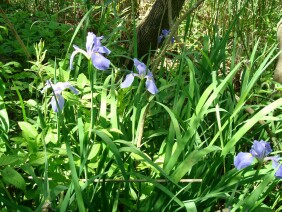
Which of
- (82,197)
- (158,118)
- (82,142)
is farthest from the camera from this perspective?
(158,118)

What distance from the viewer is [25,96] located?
289cm

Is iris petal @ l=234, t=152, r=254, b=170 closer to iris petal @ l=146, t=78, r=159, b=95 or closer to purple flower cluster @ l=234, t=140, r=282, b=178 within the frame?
purple flower cluster @ l=234, t=140, r=282, b=178

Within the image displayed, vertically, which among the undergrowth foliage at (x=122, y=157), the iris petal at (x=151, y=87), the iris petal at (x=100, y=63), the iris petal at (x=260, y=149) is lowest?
the undergrowth foliage at (x=122, y=157)

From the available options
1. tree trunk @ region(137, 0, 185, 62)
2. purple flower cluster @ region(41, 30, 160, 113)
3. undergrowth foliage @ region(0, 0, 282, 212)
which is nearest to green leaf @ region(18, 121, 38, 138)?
undergrowth foliage @ region(0, 0, 282, 212)

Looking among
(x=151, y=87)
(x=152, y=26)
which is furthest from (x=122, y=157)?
(x=152, y=26)

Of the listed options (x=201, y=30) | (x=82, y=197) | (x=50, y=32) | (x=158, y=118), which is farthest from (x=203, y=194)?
(x=201, y=30)

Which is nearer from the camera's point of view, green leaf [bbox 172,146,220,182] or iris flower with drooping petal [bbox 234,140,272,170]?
iris flower with drooping petal [bbox 234,140,272,170]

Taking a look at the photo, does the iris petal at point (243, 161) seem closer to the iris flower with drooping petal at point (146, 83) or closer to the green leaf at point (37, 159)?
the iris flower with drooping petal at point (146, 83)

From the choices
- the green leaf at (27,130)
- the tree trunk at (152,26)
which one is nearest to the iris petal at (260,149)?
the green leaf at (27,130)

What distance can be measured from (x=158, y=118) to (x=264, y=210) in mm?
769

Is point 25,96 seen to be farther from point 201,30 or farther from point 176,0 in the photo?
point 201,30

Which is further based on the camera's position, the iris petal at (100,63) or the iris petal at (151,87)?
the iris petal at (151,87)

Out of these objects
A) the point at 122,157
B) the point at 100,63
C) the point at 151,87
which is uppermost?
the point at 100,63

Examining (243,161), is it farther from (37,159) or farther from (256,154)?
(37,159)
